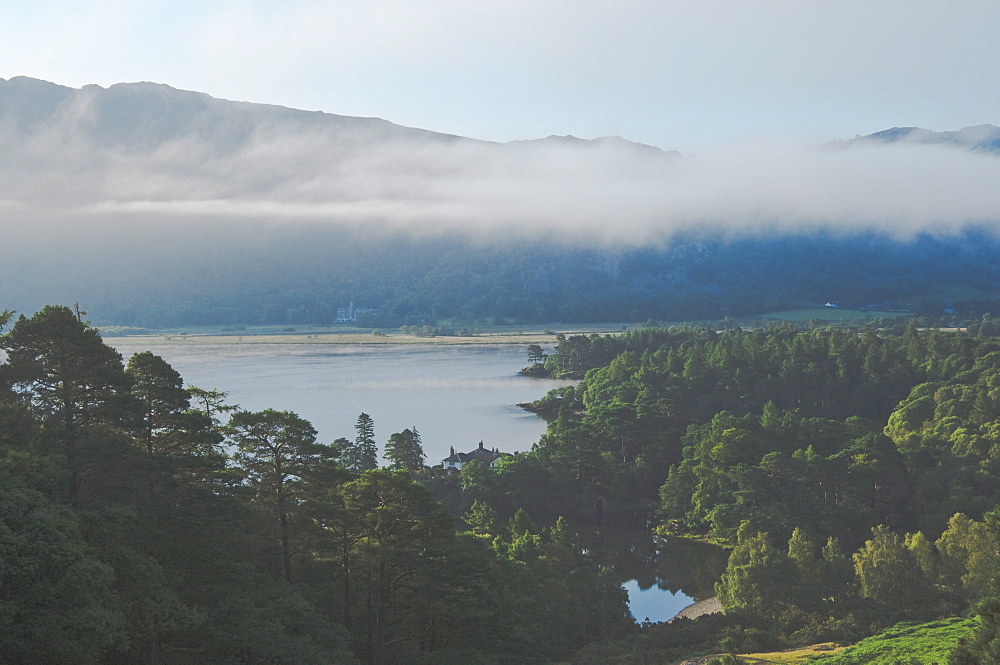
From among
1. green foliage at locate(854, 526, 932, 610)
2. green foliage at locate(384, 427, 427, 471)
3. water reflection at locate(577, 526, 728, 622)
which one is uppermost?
green foliage at locate(384, 427, 427, 471)

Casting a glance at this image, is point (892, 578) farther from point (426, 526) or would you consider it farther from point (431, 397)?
point (431, 397)

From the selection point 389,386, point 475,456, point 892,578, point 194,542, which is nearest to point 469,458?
point 475,456

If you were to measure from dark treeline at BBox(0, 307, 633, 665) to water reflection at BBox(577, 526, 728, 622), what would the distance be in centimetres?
1341

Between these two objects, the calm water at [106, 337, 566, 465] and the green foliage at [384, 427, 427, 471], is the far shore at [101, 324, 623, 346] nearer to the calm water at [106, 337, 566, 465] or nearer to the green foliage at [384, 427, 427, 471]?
the calm water at [106, 337, 566, 465]

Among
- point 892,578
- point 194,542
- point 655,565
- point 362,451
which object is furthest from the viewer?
point 362,451

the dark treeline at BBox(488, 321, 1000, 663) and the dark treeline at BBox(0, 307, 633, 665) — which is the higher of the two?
the dark treeline at BBox(0, 307, 633, 665)

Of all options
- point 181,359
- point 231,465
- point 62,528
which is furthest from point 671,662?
point 181,359

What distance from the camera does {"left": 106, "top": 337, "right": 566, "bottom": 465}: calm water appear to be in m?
73.3

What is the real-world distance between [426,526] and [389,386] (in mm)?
82184

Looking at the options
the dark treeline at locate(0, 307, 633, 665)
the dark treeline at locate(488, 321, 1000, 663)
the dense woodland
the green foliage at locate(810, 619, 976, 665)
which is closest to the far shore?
the dark treeline at locate(488, 321, 1000, 663)

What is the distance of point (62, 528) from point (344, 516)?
757cm

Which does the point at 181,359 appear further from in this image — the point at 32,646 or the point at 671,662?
the point at 32,646

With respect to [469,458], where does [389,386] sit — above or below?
above

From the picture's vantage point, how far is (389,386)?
102625 millimetres
